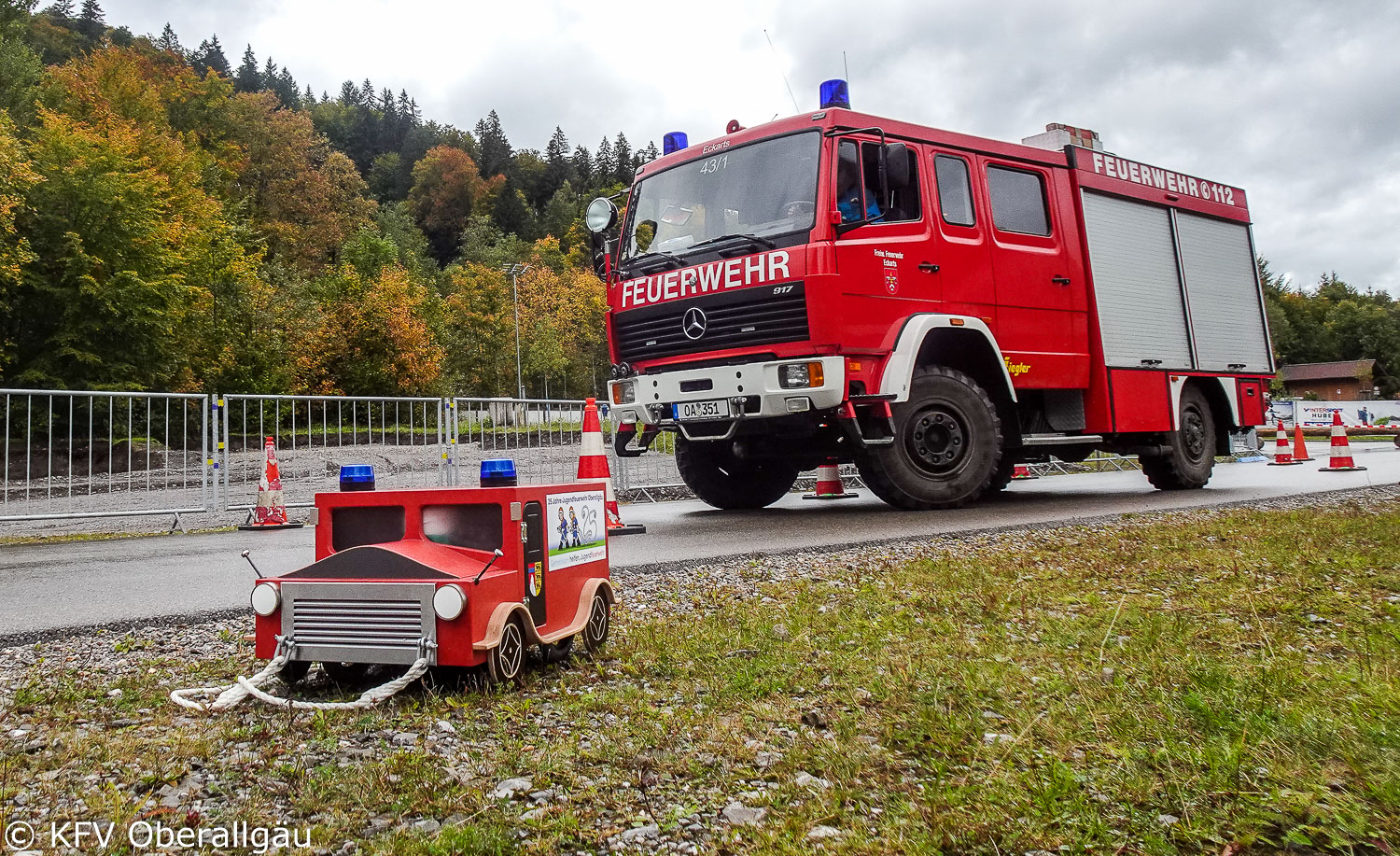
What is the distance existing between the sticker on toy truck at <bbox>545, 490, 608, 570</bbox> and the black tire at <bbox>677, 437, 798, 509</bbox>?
6.57 metres

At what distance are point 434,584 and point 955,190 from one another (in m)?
7.70

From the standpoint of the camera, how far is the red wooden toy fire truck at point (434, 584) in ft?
10.7

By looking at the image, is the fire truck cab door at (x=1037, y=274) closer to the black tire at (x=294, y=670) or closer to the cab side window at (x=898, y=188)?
the cab side window at (x=898, y=188)

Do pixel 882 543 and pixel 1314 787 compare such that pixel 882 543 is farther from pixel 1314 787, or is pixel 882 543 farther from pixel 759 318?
pixel 1314 787

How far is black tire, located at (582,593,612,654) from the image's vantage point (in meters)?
4.01

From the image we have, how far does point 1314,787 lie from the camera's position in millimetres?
1964

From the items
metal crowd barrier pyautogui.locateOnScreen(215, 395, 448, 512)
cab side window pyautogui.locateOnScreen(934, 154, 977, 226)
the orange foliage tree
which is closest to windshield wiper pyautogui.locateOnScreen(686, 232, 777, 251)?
cab side window pyautogui.locateOnScreen(934, 154, 977, 226)

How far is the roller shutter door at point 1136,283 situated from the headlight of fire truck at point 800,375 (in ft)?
13.8

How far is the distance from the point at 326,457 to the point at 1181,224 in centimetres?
1132

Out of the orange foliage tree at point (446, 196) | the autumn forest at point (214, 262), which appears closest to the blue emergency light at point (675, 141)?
the autumn forest at point (214, 262)

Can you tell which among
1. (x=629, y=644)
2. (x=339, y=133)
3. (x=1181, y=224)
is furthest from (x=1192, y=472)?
(x=339, y=133)

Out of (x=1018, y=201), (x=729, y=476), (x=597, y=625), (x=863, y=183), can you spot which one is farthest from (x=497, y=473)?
(x=1018, y=201)

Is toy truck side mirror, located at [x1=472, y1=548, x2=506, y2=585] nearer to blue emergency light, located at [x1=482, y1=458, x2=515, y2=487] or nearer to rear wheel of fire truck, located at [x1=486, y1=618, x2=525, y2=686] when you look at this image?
rear wheel of fire truck, located at [x1=486, y1=618, x2=525, y2=686]

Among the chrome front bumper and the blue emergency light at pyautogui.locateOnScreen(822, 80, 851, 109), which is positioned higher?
the blue emergency light at pyautogui.locateOnScreen(822, 80, 851, 109)
